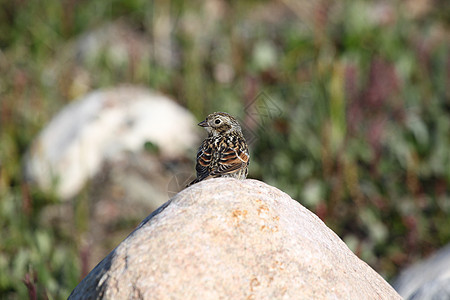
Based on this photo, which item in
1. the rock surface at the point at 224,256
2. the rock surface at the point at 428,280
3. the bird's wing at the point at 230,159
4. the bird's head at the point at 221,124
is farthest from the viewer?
the rock surface at the point at 428,280

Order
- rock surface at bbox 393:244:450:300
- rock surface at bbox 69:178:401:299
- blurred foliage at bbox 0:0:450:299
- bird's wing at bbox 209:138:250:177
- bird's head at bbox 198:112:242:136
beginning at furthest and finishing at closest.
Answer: blurred foliage at bbox 0:0:450:299
rock surface at bbox 393:244:450:300
bird's head at bbox 198:112:242:136
bird's wing at bbox 209:138:250:177
rock surface at bbox 69:178:401:299

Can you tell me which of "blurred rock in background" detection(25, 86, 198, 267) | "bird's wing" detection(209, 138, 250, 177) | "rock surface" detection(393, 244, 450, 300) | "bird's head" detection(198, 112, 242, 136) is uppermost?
"blurred rock in background" detection(25, 86, 198, 267)

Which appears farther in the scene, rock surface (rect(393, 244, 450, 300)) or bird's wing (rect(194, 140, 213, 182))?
rock surface (rect(393, 244, 450, 300))

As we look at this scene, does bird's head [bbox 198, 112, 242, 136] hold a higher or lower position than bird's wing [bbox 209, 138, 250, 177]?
higher

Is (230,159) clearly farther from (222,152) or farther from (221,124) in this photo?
(221,124)

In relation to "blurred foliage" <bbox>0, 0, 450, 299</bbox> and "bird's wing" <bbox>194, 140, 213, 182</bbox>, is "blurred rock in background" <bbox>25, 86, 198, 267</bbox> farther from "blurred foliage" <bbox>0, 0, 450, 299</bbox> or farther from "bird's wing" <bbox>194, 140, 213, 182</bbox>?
"bird's wing" <bbox>194, 140, 213, 182</bbox>

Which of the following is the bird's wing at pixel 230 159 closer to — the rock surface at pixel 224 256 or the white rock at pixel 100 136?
the rock surface at pixel 224 256

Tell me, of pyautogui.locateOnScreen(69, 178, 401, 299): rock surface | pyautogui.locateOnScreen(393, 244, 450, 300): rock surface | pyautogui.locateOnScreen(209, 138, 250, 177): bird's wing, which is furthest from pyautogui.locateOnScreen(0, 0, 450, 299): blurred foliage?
pyautogui.locateOnScreen(69, 178, 401, 299): rock surface

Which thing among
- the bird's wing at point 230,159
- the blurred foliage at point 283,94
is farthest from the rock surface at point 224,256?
the blurred foliage at point 283,94
